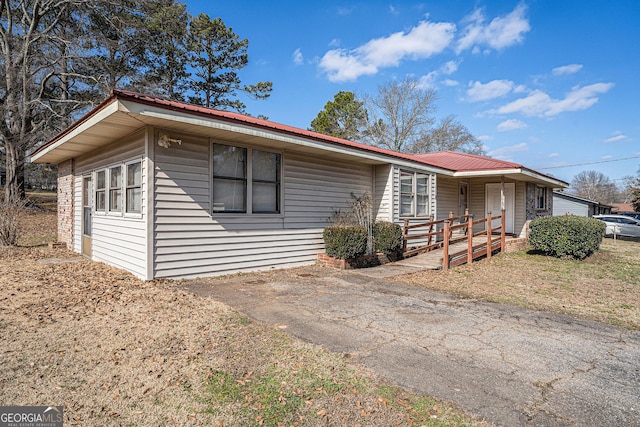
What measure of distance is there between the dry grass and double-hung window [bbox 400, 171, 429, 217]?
8.05ft

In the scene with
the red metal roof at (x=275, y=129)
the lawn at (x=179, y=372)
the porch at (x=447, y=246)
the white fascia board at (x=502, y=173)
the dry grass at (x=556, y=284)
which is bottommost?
the dry grass at (x=556, y=284)

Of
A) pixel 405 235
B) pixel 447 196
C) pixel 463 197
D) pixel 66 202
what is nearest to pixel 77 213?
pixel 66 202

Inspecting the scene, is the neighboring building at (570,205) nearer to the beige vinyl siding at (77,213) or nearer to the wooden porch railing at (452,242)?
the wooden porch railing at (452,242)

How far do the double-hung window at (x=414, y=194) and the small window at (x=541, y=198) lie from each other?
775 cm

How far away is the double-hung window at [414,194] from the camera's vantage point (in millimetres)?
10711

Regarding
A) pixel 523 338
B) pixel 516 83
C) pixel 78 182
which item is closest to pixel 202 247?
pixel 523 338

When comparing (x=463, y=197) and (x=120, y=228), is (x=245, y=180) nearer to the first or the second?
(x=120, y=228)

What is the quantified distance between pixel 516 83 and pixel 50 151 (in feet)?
84.9

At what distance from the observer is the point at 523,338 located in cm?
392

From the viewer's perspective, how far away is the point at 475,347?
3.61 m

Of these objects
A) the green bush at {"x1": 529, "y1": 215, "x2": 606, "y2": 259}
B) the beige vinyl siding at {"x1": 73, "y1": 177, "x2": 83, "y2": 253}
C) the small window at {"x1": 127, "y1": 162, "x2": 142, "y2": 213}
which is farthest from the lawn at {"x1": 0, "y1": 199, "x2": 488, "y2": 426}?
the green bush at {"x1": 529, "y1": 215, "x2": 606, "y2": 259}

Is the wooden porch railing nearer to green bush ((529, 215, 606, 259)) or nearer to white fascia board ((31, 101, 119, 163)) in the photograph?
green bush ((529, 215, 606, 259))

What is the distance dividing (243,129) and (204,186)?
1.37 m
